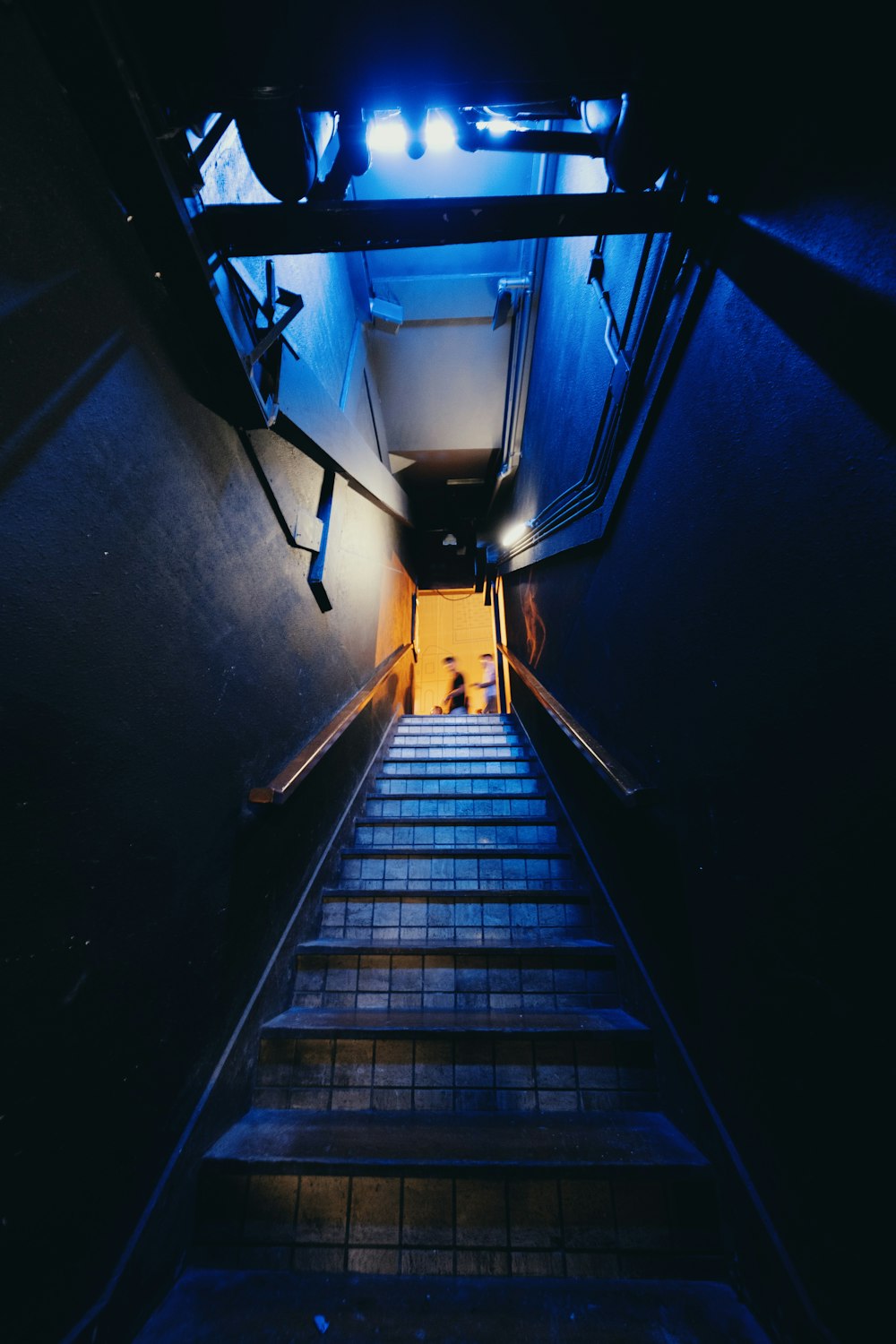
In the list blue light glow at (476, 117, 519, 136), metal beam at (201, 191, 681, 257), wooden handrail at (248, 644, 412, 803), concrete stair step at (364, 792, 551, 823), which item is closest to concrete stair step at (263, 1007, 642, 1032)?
wooden handrail at (248, 644, 412, 803)

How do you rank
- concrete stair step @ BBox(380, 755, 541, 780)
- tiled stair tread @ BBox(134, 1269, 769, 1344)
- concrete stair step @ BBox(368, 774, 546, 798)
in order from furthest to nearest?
concrete stair step @ BBox(380, 755, 541, 780) < concrete stair step @ BBox(368, 774, 546, 798) < tiled stair tread @ BBox(134, 1269, 769, 1344)

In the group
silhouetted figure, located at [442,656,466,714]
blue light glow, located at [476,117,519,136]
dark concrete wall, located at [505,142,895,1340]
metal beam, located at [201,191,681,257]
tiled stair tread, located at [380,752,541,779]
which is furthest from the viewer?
silhouetted figure, located at [442,656,466,714]

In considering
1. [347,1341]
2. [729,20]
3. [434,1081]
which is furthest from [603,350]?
[347,1341]

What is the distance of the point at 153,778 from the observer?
1.43 metres

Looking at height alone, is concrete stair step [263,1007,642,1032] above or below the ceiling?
below

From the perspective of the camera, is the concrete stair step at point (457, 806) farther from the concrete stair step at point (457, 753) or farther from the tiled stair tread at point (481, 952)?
the tiled stair tread at point (481, 952)

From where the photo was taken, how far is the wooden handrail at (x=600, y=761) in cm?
173

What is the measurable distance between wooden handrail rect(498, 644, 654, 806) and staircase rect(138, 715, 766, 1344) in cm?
83

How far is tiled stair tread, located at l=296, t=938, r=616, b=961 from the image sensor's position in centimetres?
215

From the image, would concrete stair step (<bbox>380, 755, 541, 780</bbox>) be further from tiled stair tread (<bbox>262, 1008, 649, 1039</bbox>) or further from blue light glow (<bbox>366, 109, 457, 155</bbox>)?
blue light glow (<bbox>366, 109, 457, 155</bbox>)

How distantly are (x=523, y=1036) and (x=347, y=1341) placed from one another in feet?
3.01

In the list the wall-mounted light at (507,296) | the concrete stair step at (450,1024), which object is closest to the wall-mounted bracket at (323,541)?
the concrete stair step at (450,1024)

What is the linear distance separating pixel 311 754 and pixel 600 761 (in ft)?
4.69

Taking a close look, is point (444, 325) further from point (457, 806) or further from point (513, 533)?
point (457, 806)
